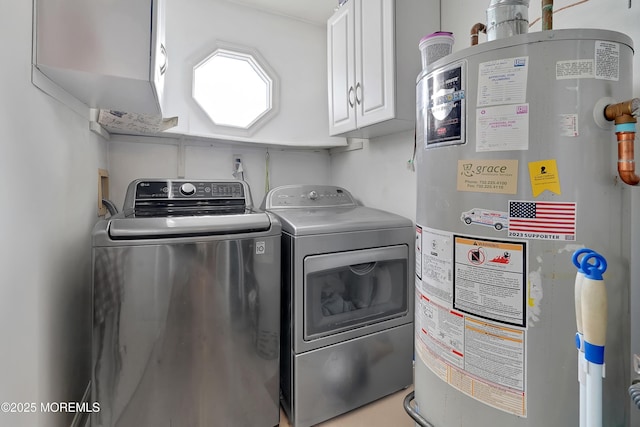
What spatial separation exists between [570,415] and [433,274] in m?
0.46

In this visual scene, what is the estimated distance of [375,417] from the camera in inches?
63.9

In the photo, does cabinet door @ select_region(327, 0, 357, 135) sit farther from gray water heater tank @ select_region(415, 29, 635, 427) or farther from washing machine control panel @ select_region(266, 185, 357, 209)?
gray water heater tank @ select_region(415, 29, 635, 427)

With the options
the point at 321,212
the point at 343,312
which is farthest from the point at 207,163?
the point at 343,312

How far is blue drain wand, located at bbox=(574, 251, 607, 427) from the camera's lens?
601mm

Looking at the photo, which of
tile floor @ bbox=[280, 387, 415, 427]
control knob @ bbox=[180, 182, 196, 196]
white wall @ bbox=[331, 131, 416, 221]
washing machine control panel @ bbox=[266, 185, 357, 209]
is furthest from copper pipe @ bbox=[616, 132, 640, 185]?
control knob @ bbox=[180, 182, 196, 196]

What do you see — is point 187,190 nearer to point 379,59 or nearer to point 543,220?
point 379,59

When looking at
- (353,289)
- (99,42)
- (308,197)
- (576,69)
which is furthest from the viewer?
(308,197)

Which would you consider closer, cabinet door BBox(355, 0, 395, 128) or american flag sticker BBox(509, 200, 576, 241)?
american flag sticker BBox(509, 200, 576, 241)

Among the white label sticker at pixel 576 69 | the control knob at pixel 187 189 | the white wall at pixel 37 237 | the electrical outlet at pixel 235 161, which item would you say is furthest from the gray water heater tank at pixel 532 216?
the electrical outlet at pixel 235 161

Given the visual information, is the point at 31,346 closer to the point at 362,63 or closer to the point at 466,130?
the point at 466,130

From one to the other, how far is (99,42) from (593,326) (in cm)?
159

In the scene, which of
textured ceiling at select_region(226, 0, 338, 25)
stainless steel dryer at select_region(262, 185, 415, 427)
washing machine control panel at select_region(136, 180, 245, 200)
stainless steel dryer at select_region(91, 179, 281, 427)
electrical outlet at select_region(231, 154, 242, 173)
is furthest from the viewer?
electrical outlet at select_region(231, 154, 242, 173)

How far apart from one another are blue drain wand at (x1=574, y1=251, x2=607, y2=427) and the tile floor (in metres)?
1.17

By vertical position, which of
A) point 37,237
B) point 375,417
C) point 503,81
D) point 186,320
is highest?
point 503,81
